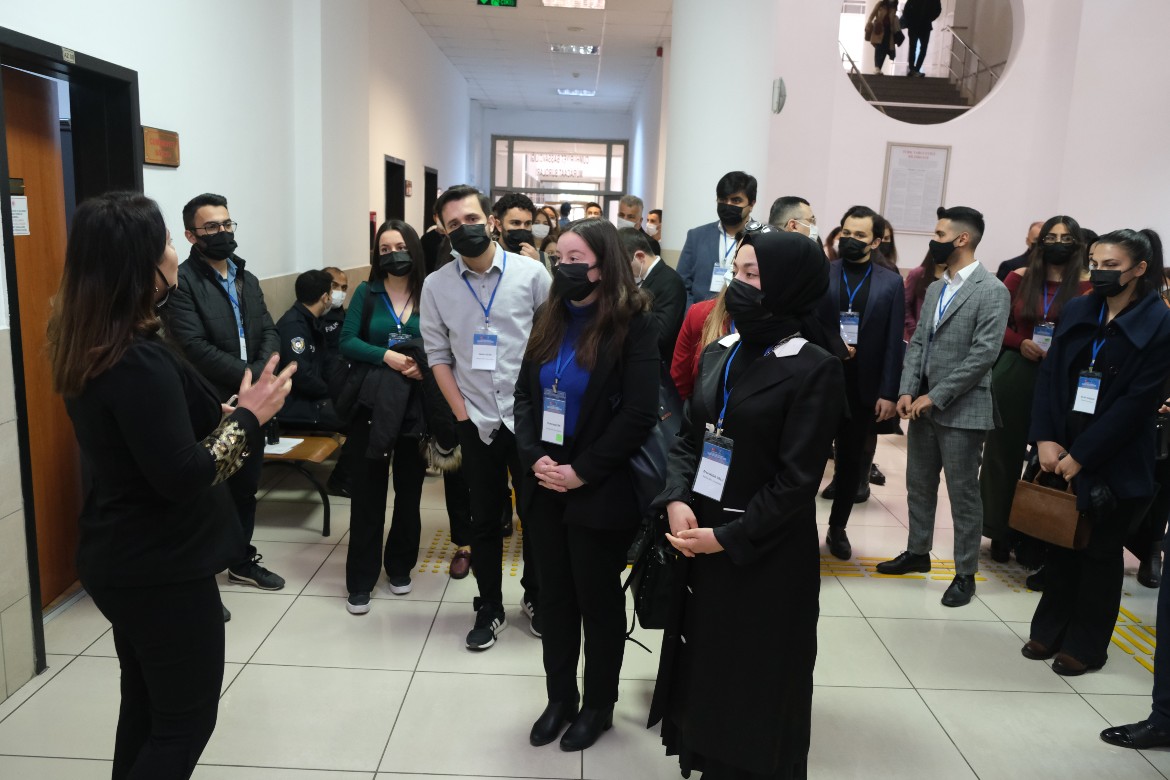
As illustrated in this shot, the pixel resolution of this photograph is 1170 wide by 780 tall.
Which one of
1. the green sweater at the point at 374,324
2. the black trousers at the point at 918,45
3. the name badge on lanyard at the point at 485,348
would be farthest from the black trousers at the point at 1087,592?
the black trousers at the point at 918,45

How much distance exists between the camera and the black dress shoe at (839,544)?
4.26 m

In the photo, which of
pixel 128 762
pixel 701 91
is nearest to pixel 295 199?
pixel 701 91

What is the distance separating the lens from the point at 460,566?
3881 mm

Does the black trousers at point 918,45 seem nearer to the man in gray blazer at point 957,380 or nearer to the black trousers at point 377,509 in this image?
the man in gray blazer at point 957,380

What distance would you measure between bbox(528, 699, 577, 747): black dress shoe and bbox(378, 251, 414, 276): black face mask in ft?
5.88

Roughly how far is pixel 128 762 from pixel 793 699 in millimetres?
1559

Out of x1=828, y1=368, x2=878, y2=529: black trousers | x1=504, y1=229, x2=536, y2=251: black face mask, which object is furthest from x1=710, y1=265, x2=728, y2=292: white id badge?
x1=504, y1=229, x2=536, y2=251: black face mask

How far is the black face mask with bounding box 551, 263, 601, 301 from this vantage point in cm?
237

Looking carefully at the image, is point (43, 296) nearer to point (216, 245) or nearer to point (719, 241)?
point (216, 245)

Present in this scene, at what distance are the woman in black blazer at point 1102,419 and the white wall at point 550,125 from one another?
594 inches

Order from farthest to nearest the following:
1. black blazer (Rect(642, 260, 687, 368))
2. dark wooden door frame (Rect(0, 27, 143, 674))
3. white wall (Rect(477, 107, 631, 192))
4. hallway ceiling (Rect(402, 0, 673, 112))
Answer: white wall (Rect(477, 107, 631, 192)) → hallway ceiling (Rect(402, 0, 673, 112)) → black blazer (Rect(642, 260, 687, 368)) → dark wooden door frame (Rect(0, 27, 143, 674))

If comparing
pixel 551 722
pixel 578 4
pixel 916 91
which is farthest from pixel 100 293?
pixel 916 91

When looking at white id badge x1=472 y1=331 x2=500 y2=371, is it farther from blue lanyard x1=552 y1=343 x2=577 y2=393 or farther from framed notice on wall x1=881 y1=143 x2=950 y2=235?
framed notice on wall x1=881 y1=143 x2=950 y2=235

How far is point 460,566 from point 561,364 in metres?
1.76
